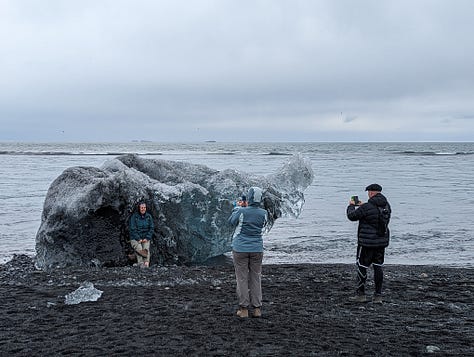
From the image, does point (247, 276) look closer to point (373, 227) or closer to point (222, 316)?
point (222, 316)

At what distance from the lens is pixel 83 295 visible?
1079 centimetres

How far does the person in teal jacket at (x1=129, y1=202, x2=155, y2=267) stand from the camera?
1440 centimetres

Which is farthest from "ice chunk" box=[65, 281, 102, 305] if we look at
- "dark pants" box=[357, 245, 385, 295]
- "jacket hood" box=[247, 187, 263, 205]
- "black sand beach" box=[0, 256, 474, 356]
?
"dark pants" box=[357, 245, 385, 295]

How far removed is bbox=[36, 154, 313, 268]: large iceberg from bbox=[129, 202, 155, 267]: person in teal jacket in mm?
625

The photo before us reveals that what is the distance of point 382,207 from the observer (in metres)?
10.5

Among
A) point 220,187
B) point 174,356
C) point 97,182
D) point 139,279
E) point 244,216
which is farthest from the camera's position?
point 220,187

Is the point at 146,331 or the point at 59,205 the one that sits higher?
the point at 59,205

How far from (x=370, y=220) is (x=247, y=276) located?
2681mm

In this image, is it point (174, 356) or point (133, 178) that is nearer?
point (174, 356)

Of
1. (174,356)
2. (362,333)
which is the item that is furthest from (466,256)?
(174,356)

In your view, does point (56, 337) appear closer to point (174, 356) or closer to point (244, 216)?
point (174, 356)

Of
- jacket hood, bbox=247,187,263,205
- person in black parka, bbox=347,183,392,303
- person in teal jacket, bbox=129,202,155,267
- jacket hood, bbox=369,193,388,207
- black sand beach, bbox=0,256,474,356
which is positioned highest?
jacket hood, bbox=247,187,263,205

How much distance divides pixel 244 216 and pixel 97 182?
250 inches

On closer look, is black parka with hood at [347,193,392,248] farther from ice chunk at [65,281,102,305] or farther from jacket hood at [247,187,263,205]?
ice chunk at [65,281,102,305]
